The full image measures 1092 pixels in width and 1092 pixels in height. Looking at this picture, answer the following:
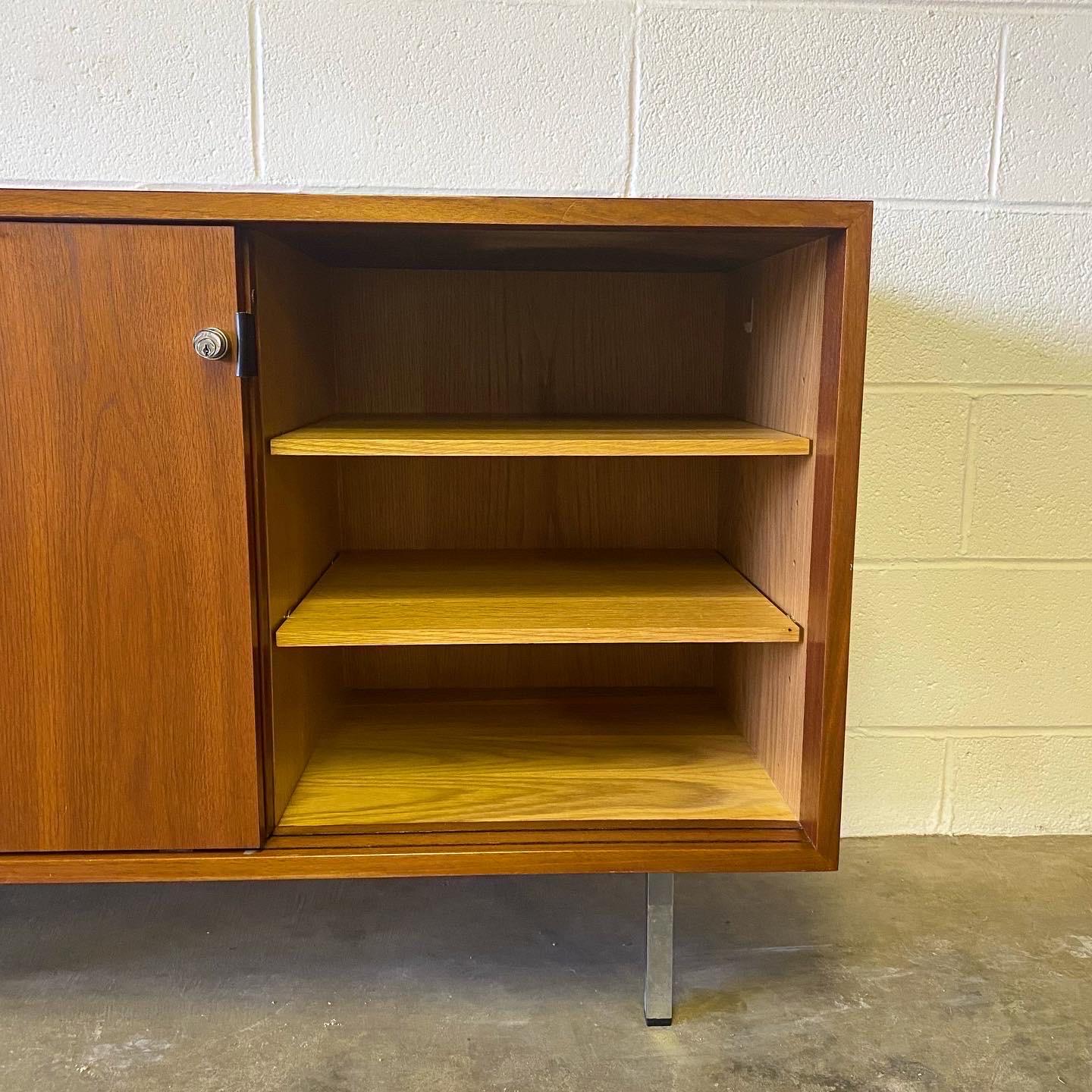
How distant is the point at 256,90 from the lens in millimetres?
1211

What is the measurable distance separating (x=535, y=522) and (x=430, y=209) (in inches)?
22.3

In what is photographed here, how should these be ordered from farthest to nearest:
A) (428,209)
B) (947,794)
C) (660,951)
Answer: (947,794) → (660,951) → (428,209)

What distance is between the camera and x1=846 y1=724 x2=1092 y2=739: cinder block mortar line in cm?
139

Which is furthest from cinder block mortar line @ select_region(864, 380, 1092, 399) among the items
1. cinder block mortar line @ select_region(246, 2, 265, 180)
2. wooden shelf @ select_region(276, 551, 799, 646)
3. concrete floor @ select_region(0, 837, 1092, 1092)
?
cinder block mortar line @ select_region(246, 2, 265, 180)

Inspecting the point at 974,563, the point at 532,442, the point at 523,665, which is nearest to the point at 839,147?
the point at 974,563

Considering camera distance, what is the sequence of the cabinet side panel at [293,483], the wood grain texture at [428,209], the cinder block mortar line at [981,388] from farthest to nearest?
the cinder block mortar line at [981,388] → the cabinet side panel at [293,483] → the wood grain texture at [428,209]

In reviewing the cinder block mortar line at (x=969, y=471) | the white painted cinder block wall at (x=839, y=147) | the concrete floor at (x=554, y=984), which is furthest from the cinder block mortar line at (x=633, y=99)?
the concrete floor at (x=554, y=984)

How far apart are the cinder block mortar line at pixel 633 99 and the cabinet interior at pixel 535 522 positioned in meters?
0.13

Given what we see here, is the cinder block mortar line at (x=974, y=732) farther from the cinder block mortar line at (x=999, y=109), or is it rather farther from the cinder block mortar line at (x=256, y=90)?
the cinder block mortar line at (x=256, y=90)

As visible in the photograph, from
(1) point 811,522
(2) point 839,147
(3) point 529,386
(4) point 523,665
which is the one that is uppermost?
(2) point 839,147

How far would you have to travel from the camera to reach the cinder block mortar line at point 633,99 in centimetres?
123

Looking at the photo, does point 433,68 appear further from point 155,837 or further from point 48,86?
point 155,837

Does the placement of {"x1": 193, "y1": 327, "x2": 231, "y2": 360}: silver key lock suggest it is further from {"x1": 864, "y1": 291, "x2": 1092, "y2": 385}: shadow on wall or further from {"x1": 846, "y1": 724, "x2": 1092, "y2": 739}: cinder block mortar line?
{"x1": 846, "y1": 724, "x2": 1092, "y2": 739}: cinder block mortar line

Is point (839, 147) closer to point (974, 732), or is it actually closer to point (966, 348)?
point (966, 348)
